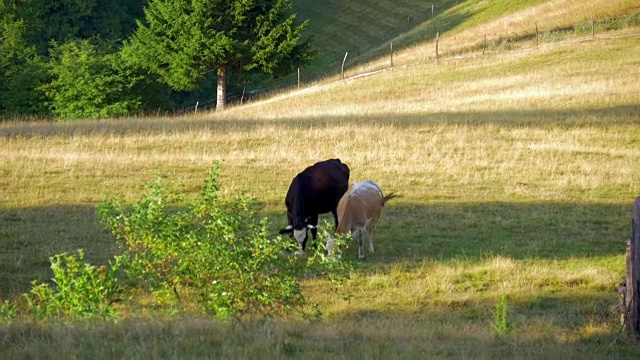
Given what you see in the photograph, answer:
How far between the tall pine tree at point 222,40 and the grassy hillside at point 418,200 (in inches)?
240

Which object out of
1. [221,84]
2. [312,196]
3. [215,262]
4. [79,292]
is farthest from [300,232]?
[221,84]

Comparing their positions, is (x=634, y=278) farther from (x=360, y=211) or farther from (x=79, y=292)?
(x=360, y=211)

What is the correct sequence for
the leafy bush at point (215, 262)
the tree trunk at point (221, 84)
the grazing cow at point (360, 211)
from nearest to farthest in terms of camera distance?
the leafy bush at point (215, 262) < the grazing cow at point (360, 211) < the tree trunk at point (221, 84)

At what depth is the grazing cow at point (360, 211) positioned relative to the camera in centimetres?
1641

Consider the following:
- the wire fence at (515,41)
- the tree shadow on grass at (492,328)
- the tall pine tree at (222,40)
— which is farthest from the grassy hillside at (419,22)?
the tree shadow on grass at (492,328)

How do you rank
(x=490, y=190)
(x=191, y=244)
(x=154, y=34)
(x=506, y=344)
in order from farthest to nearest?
(x=154, y=34) → (x=490, y=190) → (x=191, y=244) → (x=506, y=344)

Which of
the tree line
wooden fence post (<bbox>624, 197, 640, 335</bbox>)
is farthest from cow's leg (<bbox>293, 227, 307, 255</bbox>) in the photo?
the tree line

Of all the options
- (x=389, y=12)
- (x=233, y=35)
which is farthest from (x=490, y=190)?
(x=389, y=12)

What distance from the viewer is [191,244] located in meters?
10.8

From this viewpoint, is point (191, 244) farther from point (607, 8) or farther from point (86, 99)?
point (607, 8)

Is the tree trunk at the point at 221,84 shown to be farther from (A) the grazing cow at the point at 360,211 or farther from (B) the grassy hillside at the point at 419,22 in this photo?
(A) the grazing cow at the point at 360,211

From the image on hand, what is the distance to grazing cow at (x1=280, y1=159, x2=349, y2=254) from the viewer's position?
1684cm

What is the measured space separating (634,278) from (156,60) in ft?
152

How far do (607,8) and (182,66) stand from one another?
88.6ft
